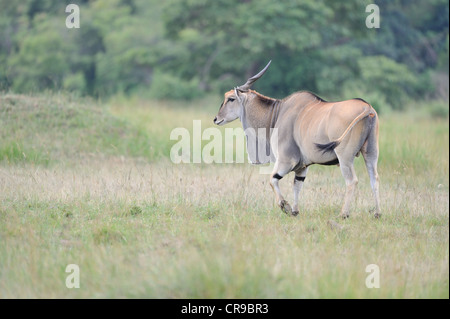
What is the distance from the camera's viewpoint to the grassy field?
4719mm

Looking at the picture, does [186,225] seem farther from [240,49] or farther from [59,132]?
[240,49]

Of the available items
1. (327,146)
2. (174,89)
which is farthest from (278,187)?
(174,89)

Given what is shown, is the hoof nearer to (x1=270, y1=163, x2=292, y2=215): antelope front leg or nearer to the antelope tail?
(x1=270, y1=163, x2=292, y2=215): antelope front leg

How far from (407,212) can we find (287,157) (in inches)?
61.4

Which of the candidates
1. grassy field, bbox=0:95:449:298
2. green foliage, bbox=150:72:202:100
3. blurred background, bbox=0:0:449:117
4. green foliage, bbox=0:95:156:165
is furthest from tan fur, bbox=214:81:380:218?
green foliage, bbox=150:72:202:100

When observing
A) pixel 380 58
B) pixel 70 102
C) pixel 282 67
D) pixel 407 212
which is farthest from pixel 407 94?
pixel 407 212

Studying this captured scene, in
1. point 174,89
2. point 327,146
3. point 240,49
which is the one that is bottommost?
point 327,146

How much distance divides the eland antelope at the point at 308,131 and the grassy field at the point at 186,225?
490 mm

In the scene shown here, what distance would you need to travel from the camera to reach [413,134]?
41.6 ft

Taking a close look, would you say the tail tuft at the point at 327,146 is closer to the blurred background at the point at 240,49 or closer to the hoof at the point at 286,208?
the hoof at the point at 286,208

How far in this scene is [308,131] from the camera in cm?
698

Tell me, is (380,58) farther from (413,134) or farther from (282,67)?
(413,134)

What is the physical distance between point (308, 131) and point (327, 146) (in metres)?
0.43

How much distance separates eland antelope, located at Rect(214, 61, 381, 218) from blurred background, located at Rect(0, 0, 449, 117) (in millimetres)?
9674
